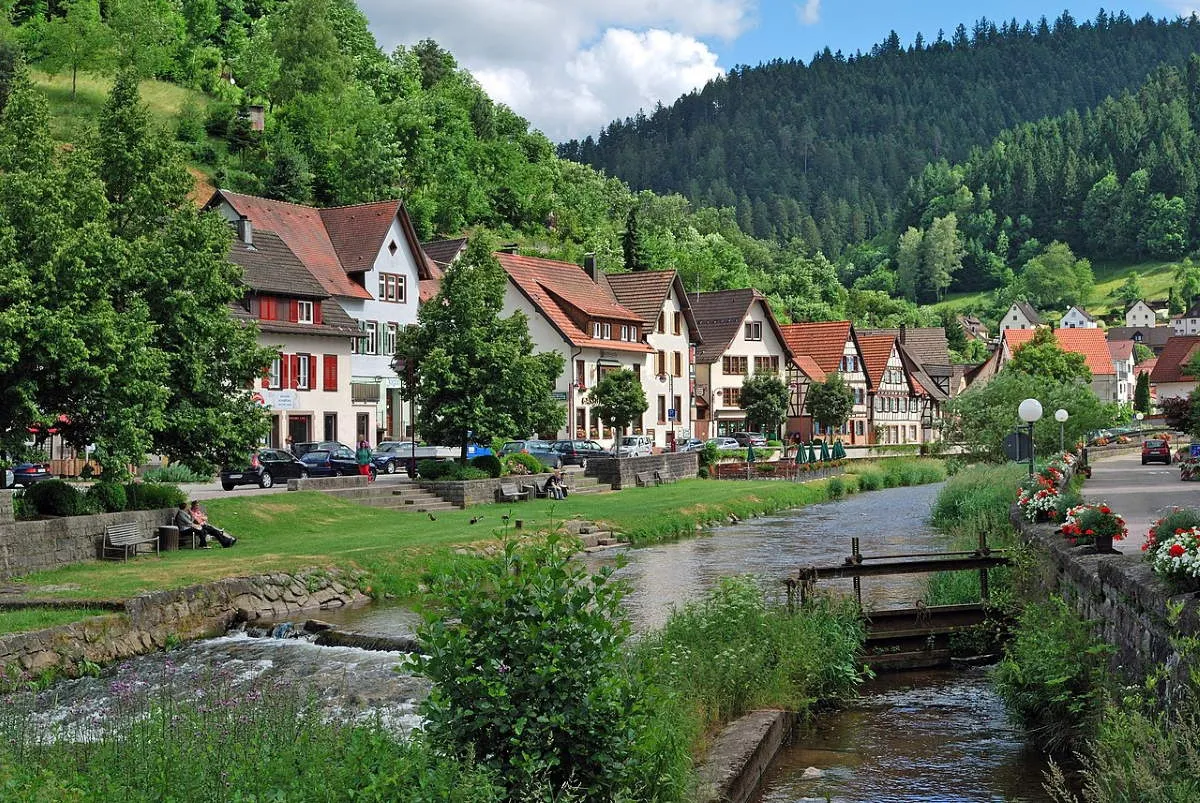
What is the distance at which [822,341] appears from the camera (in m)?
104

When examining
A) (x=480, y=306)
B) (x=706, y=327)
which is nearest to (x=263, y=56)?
(x=706, y=327)

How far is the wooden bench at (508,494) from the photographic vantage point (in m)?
42.9

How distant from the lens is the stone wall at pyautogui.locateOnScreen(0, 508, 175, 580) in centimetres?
2406

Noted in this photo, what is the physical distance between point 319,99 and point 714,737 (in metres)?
97.7

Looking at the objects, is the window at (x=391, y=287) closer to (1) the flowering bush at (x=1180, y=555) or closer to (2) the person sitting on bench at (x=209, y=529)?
(2) the person sitting on bench at (x=209, y=529)

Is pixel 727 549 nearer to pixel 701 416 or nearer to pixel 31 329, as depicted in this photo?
pixel 31 329

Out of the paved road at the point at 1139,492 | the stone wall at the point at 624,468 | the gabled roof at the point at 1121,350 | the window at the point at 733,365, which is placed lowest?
the paved road at the point at 1139,492

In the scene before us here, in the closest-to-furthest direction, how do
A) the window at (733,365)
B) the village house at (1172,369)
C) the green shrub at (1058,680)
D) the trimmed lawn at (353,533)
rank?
the green shrub at (1058,680) < the trimmed lawn at (353,533) < the window at (733,365) < the village house at (1172,369)

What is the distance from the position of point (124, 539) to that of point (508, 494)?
57.0 ft

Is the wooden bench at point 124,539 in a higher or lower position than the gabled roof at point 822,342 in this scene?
lower

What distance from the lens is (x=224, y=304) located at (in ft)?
103

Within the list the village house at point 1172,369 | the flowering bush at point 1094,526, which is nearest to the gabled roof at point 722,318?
the village house at point 1172,369

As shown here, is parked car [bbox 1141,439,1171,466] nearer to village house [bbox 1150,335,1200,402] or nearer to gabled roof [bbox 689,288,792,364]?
gabled roof [bbox 689,288,792,364]

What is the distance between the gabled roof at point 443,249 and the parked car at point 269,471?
32.8m
